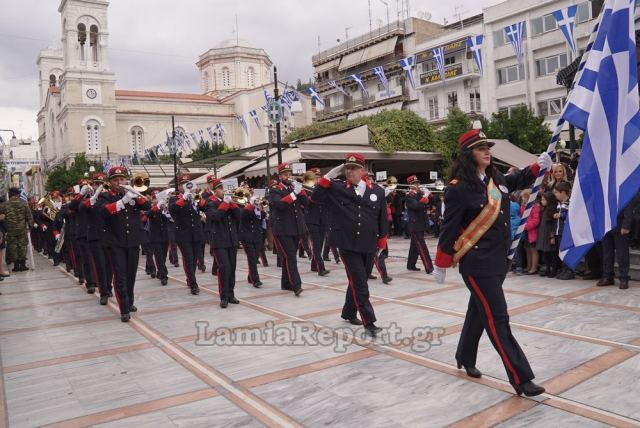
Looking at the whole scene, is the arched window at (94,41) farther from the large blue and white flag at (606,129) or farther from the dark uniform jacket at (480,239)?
the large blue and white flag at (606,129)

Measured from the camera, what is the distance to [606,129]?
13.9ft

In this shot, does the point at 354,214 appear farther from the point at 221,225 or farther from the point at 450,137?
the point at 450,137

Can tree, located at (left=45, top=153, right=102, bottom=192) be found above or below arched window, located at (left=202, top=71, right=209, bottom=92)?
below

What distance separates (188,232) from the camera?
35.4ft

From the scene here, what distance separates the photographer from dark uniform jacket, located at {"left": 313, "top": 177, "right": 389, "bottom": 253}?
21.5 ft

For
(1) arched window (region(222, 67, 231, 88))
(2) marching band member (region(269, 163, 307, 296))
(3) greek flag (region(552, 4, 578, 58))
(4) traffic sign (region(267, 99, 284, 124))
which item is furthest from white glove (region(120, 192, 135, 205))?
(1) arched window (region(222, 67, 231, 88))

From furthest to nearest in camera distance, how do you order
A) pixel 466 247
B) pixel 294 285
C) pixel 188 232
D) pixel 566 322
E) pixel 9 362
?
pixel 188 232, pixel 294 285, pixel 566 322, pixel 9 362, pixel 466 247

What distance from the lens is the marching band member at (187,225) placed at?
10.3m

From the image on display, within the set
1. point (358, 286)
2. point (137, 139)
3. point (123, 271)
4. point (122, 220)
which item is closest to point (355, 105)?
point (137, 139)

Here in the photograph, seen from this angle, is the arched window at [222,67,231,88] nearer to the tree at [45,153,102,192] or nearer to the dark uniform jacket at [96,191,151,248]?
the tree at [45,153,102,192]

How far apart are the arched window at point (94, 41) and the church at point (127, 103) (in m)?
0.12

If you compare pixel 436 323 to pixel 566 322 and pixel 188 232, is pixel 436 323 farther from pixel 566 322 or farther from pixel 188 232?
pixel 188 232

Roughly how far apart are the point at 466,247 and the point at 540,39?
35608mm

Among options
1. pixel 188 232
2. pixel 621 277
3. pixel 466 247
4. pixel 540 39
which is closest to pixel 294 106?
pixel 188 232
